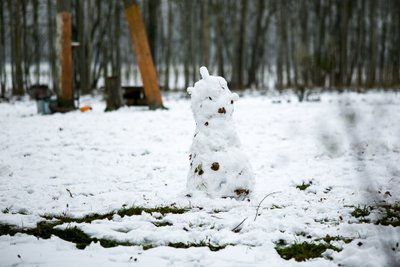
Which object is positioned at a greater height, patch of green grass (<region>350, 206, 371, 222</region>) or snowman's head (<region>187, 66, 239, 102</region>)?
snowman's head (<region>187, 66, 239, 102</region>)

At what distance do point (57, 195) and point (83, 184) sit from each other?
597 millimetres

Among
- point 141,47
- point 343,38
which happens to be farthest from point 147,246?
point 343,38

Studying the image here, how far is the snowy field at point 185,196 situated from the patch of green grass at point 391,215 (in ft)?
0.31

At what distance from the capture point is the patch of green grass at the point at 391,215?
14.1 ft

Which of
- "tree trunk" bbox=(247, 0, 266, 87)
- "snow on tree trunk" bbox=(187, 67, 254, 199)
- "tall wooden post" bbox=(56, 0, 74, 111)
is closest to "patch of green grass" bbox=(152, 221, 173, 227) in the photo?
"snow on tree trunk" bbox=(187, 67, 254, 199)

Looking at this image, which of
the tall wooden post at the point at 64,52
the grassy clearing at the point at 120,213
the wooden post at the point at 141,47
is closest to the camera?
the grassy clearing at the point at 120,213

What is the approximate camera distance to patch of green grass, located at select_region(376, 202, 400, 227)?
431cm

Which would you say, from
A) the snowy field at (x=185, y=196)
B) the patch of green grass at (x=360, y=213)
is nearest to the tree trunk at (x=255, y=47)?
the snowy field at (x=185, y=196)

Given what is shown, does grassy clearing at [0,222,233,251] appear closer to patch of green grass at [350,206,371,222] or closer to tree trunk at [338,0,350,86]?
patch of green grass at [350,206,371,222]

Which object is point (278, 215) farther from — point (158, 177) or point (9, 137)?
point (9, 137)

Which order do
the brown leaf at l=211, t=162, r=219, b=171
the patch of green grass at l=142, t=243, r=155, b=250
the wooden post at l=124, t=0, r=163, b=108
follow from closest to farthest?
the patch of green grass at l=142, t=243, r=155, b=250 < the brown leaf at l=211, t=162, r=219, b=171 < the wooden post at l=124, t=0, r=163, b=108

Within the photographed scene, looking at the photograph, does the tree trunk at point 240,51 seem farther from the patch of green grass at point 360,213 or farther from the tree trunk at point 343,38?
the patch of green grass at point 360,213

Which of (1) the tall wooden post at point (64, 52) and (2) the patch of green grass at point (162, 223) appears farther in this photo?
(1) the tall wooden post at point (64, 52)

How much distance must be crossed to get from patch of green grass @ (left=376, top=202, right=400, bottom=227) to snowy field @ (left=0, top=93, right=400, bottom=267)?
94 millimetres
